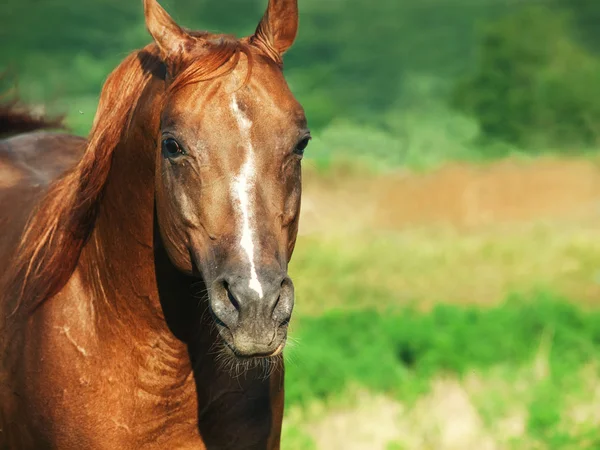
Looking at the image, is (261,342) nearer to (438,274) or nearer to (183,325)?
(183,325)

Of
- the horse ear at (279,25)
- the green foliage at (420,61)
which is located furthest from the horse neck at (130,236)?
the green foliage at (420,61)

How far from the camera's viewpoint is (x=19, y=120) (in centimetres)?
625

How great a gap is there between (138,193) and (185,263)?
369 millimetres

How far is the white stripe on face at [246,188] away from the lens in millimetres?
3039

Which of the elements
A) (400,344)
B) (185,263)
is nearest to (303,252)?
(400,344)

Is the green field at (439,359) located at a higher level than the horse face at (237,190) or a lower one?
lower

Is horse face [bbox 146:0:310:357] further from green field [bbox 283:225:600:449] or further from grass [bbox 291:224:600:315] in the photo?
grass [bbox 291:224:600:315]

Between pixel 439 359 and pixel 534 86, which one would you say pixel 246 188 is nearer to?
pixel 439 359

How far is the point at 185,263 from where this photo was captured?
336 cm

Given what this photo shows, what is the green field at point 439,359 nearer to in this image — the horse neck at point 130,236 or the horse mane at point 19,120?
the horse mane at point 19,120

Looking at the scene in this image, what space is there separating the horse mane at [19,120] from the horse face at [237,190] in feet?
10.0

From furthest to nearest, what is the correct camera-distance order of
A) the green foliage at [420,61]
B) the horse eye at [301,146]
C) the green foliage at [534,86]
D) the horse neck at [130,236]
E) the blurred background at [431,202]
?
the green foliage at [534,86]
the green foliage at [420,61]
the blurred background at [431,202]
the horse neck at [130,236]
the horse eye at [301,146]

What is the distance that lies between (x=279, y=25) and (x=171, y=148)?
0.67 metres

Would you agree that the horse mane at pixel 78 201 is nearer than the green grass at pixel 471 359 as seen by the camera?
Yes
